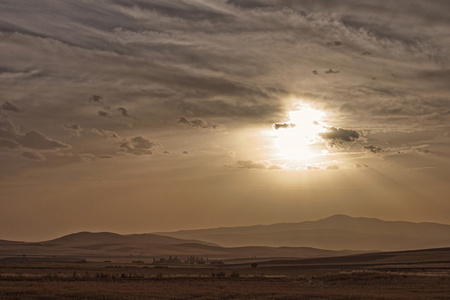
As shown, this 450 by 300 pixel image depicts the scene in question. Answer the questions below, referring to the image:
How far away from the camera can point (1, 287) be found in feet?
160

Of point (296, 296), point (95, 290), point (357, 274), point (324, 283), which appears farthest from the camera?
point (357, 274)

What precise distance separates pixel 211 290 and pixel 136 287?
7504 millimetres

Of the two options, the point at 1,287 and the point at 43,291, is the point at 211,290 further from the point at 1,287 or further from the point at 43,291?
the point at 1,287

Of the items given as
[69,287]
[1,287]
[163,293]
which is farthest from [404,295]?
[1,287]

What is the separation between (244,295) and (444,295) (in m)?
16.1

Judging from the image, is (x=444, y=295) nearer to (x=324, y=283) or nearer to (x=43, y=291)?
(x=324, y=283)

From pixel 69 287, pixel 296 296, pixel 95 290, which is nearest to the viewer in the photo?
pixel 296 296

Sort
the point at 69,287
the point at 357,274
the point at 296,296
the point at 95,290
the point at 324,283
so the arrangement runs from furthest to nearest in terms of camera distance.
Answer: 1. the point at 357,274
2. the point at 324,283
3. the point at 69,287
4. the point at 95,290
5. the point at 296,296

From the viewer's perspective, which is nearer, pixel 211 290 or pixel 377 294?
pixel 377 294

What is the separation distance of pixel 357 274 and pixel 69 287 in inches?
1362

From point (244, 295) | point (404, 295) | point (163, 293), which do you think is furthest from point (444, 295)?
point (163, 293)

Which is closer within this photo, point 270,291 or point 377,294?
point 377,294

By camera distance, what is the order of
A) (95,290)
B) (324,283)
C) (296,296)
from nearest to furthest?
(296,296), (95,290), (324,283)

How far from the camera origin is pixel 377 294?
152 feet
